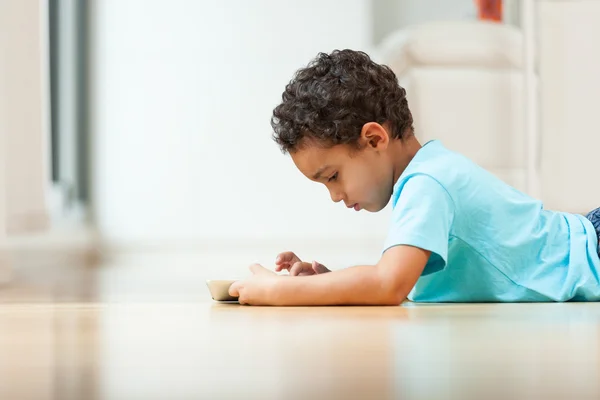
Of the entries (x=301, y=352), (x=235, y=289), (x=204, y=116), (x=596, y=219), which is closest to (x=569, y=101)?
(x=596, y=219)

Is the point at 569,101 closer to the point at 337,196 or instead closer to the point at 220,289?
the point at 337,196

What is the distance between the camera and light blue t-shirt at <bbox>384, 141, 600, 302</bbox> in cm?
119

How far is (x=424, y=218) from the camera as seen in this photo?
3.65 ft

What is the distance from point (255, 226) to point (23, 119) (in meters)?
1.75

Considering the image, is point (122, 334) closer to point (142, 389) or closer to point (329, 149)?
point (142, 389)

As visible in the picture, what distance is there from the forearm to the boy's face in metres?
0.17

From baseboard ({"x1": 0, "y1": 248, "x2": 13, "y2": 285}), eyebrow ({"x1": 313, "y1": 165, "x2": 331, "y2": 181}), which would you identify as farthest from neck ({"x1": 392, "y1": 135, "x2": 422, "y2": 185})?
baseboard ({"x1": 0, "y1": 248, "x2": 13, "y2": 285})

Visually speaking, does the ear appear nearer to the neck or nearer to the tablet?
the neck

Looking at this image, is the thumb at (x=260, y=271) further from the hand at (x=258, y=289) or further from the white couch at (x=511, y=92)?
the white couch at (x=511, y=92)

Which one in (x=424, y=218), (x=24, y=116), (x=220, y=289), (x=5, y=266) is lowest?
(x=5, y=266)

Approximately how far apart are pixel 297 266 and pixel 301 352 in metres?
0.57

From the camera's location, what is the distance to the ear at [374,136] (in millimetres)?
1263

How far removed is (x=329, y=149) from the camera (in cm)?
125

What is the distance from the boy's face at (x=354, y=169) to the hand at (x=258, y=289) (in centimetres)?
17
